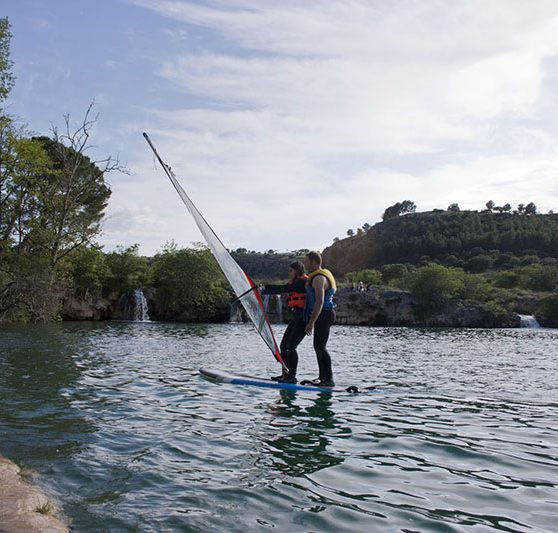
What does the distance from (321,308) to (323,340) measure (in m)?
0.67

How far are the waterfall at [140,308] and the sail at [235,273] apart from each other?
144ft

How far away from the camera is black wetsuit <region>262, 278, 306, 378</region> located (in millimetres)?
11727

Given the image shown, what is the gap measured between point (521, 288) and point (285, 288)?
65.7 metres

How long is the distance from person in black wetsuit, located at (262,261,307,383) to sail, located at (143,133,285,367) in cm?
21

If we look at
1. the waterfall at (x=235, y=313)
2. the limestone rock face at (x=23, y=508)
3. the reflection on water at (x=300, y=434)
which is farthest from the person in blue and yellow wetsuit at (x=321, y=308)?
the waterfall at (x=235, y=313)

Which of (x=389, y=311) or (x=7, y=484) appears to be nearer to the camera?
(x=7, y=484)

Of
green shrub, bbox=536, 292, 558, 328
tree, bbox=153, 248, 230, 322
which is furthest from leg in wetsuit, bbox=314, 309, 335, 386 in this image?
green shrub, bbox=536, 292, 558, 328

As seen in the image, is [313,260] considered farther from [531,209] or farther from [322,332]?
[531,209]

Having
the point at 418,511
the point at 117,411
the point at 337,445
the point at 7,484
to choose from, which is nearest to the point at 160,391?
the point at 117,411

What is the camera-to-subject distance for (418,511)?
4.88m

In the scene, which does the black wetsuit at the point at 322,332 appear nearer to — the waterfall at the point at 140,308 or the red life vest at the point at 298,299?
the red life vest at the point at 298,299

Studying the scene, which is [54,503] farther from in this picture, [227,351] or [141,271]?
[141,271]

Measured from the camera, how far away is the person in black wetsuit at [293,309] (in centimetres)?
1174

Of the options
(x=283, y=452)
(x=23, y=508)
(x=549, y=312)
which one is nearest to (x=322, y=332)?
(x=283, y=452)
